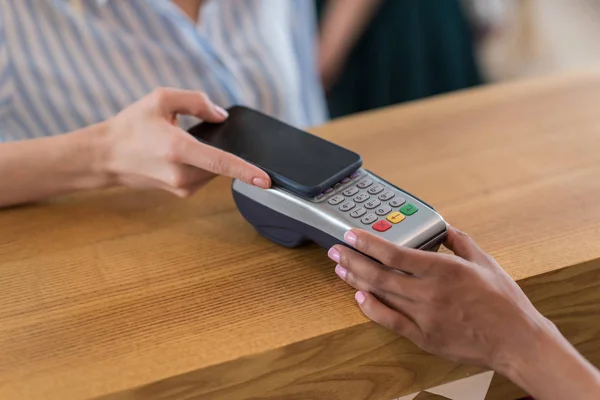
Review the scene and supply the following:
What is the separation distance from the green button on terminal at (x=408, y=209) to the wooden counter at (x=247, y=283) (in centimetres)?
7

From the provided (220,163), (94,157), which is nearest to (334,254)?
(220,163)

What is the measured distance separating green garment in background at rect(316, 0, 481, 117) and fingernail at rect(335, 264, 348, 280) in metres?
0.96

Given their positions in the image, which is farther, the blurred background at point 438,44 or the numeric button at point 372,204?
the blurred background at point 438,44

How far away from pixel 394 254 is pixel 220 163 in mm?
170

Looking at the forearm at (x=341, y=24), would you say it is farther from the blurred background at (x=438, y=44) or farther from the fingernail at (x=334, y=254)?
the fingernail at (x=334, y=254)

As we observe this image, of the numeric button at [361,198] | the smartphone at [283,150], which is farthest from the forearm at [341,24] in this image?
the numeric button at [361,198]

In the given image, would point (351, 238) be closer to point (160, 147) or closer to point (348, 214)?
point (348, 214)

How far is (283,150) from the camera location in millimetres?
579

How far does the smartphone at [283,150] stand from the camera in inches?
21.4

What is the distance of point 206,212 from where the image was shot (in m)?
0.64

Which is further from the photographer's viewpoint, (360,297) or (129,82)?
(129,82)

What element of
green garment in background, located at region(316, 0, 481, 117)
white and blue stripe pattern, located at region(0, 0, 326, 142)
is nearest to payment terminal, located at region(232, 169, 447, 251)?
white and blue stripe pattern, located at region(0, 0, 326, 142)

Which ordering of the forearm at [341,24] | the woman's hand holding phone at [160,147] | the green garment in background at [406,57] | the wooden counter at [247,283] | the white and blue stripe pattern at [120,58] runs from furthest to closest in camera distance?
the green garment in background at [406,57] < the forearm at [341,24] < the white and blue stripe pattern at [120,58] < the woman's hand holding phone at [160,147] < the wooden counter at [247,283]

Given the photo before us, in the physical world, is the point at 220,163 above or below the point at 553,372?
above
